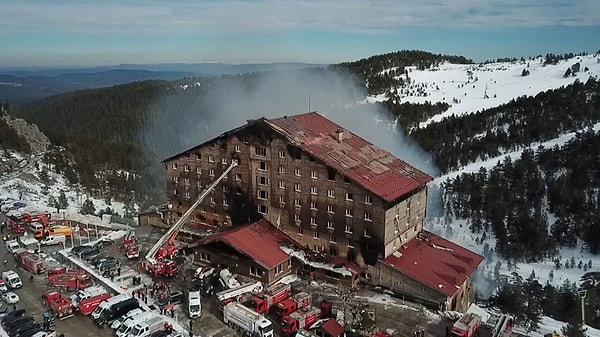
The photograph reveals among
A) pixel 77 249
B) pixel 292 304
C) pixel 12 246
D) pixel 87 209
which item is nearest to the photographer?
pixel 292 304

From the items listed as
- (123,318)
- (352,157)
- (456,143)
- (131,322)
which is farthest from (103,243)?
(456,143)

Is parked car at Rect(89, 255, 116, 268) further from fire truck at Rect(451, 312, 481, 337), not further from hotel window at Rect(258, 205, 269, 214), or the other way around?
fire truck at Rect(451, 312, 481, 337)

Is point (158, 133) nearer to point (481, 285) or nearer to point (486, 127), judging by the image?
point (486, 127)

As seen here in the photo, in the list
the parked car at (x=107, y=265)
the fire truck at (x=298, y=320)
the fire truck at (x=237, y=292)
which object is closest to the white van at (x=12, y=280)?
the parked car at (x=107, y=265)

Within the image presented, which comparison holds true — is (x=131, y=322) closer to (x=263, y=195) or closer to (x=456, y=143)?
(x=263, y=195)

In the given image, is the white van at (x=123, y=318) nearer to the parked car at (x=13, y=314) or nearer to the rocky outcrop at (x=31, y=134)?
the parked car at (x=13, y=314)

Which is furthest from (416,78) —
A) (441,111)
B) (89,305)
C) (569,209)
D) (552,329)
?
(89,305)

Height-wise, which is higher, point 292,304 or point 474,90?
point 292,304

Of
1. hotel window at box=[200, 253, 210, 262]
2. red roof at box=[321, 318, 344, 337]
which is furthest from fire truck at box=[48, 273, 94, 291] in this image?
red roof at box=[321, 318, 344, 337]
